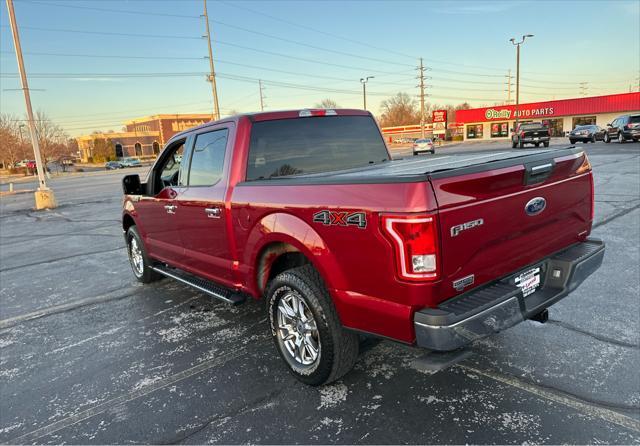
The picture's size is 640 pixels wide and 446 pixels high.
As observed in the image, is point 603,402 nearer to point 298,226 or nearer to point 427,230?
point 427,230

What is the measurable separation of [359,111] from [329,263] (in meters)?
2.32

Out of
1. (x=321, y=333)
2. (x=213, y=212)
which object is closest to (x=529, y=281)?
(x=321, y=333)

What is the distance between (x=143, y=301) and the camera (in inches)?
214

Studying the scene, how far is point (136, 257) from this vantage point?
20.2 feet

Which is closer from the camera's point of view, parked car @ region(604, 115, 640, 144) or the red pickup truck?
the red pickup truck

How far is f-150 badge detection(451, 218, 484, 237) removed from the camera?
2451 millimetres

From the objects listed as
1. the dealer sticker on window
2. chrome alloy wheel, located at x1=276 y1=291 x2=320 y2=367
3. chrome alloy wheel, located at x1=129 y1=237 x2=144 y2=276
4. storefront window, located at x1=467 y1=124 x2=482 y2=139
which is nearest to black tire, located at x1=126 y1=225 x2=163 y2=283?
chrome alloy wheel, located at x1=129 y1=237 x2=144 y2=276

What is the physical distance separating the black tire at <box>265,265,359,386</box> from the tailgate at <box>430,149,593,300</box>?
792mm

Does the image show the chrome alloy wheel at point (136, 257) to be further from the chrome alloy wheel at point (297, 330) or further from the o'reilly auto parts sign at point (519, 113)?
the o'reilly auto parts sign at point (519, 113)

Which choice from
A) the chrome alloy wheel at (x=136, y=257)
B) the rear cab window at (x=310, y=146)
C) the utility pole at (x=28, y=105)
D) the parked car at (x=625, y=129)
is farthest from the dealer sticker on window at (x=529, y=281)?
the parked car at (x=625, y=129)

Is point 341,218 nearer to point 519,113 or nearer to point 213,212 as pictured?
point 213,212

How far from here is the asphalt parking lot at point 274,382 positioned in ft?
8.96

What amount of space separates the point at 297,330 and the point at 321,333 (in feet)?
1.32

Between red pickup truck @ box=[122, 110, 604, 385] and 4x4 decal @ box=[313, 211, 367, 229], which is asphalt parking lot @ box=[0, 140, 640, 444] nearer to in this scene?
red pickup truck @ box=[122, 110, 604, 385]
